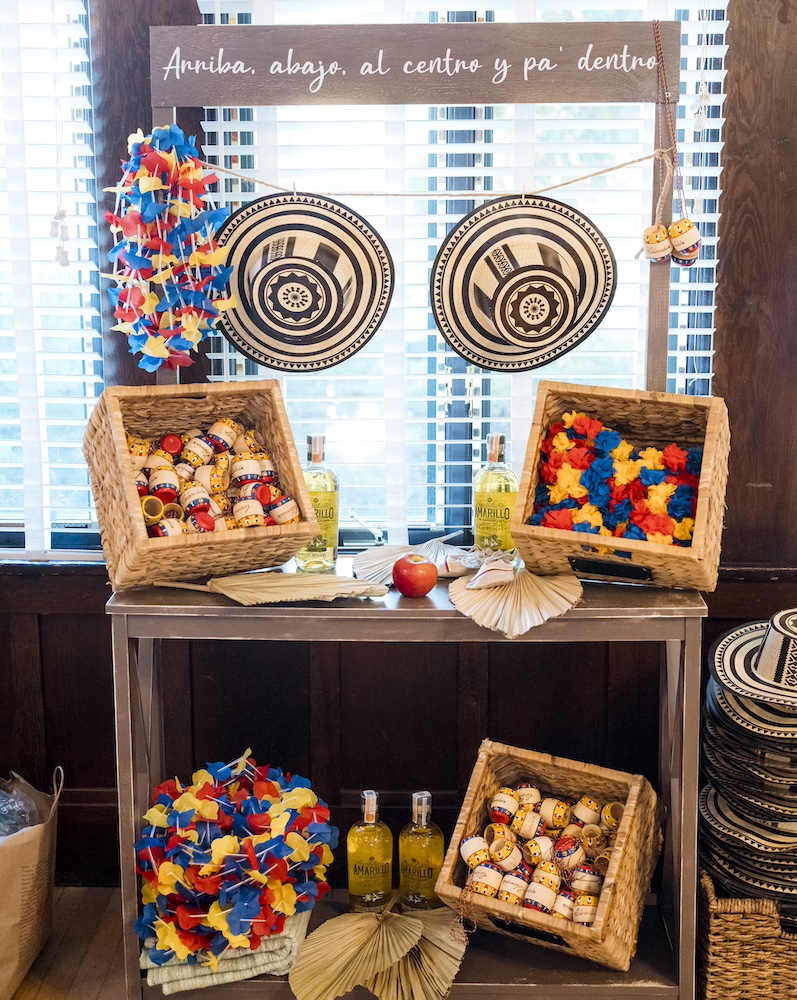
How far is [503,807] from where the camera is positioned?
1.77m

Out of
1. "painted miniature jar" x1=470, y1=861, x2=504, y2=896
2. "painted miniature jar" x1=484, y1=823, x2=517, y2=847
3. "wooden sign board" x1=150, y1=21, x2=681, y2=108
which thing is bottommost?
"painted miniature jar" x1=470, y1=861, x2=504, y2=896

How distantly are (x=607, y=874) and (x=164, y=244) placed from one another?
1.31 m

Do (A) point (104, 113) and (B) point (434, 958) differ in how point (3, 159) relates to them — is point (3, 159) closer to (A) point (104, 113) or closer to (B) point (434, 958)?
(A) point (104, 113)

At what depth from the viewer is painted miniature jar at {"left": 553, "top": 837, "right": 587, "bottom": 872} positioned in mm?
1684

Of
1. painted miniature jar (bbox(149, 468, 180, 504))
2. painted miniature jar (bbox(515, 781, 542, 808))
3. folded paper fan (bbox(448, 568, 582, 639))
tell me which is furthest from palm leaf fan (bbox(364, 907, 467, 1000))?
painted miniature jar (bbox(149, 468, 180, 504))

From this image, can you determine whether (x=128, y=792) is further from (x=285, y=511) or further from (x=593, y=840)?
(x=593, y=840)

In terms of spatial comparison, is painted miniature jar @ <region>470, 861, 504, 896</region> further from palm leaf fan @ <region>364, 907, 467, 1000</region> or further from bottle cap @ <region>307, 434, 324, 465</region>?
bottle cap @ <region>307, 434, 324, 465</region>

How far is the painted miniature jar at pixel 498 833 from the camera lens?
5.65 ft

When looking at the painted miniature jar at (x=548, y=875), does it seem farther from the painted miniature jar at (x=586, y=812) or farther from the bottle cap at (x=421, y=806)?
the bottle cap at (x=421, y=806)

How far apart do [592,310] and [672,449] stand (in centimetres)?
35

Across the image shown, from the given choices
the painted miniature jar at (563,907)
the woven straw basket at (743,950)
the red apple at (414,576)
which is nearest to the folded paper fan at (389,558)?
the red apple at (414,576)

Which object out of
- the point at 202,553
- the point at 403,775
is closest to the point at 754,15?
the point at 202,553

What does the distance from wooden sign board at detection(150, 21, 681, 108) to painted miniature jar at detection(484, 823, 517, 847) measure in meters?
1.33

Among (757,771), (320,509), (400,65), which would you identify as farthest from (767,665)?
(400,65)
